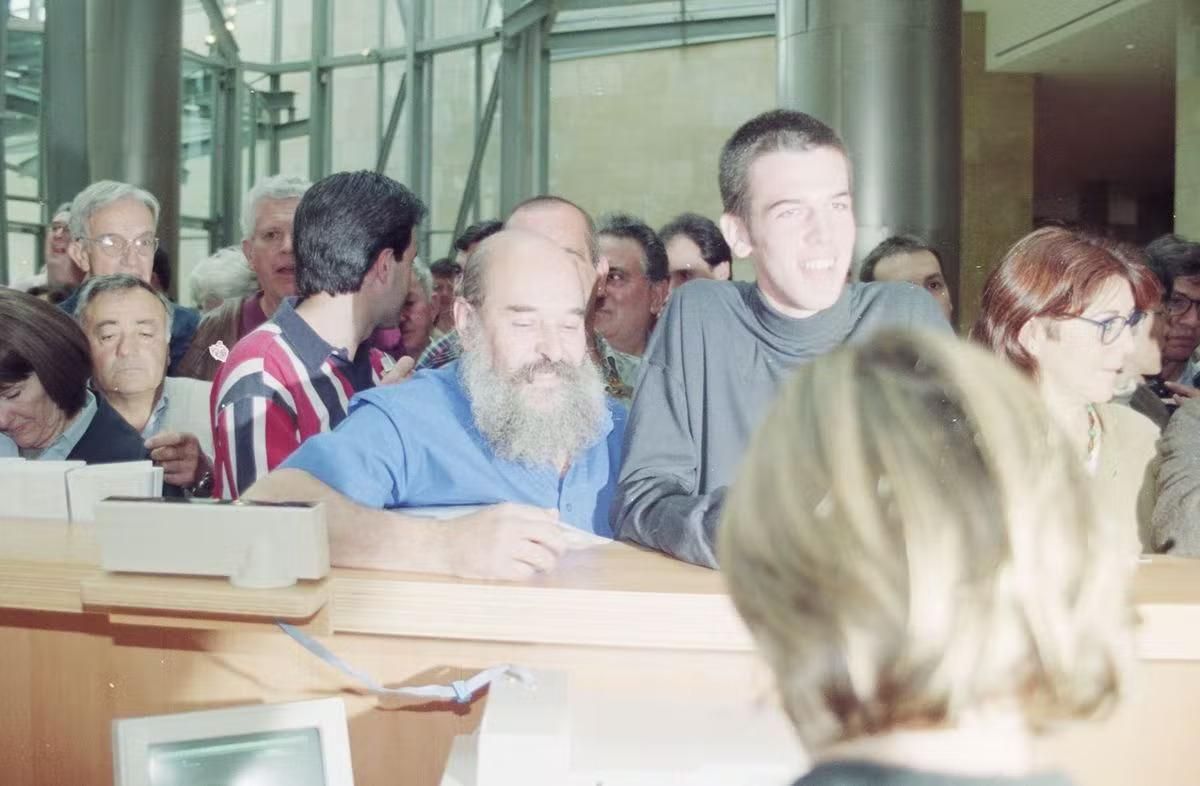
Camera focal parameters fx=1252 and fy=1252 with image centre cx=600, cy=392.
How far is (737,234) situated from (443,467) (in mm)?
712

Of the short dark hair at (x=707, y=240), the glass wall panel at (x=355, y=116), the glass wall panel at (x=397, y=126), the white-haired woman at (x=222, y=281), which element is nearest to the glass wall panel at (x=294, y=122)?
the glass wall panel at (x=355, y=116)

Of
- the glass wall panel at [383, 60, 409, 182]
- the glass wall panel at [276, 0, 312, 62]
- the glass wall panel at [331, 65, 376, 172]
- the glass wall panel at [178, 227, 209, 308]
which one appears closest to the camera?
the glass wall panel at [383, 60, 409, 182]

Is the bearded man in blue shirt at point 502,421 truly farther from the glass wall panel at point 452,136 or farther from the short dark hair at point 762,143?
the glass wall panel at point 452,136

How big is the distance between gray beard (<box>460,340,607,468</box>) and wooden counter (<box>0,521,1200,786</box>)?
0.56 meters

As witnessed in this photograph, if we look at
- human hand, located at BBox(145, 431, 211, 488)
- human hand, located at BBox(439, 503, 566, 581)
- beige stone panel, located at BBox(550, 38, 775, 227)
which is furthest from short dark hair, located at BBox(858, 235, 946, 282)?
beige stone panel, located at BBox(550, 38, 775, 227)

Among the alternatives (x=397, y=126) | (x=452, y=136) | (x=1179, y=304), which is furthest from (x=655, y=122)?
(x=1179, y=304)

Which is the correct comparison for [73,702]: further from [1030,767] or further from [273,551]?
[1030,767]

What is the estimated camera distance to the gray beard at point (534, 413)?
237cm

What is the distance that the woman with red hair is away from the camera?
8.29 ft

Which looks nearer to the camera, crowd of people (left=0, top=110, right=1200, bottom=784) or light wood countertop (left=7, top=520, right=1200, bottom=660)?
crowd of people (left=0, top=110, right=1200, bottom=784)

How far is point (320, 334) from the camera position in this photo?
128 inches

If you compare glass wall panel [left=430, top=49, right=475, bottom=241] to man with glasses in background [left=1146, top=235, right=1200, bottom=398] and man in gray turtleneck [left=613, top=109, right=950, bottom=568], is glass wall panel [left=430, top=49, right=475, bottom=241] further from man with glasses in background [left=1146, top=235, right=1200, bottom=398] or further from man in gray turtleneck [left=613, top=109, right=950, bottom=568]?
man in gray turtleneck [left=613, top=109, right=950, bottom=568]

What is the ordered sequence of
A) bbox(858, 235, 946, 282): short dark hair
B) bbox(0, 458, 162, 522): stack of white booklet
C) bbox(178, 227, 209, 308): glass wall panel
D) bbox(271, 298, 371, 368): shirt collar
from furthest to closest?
bbox(178, 227, 209, 308): glass wall panel
bbox(858, 235, 946, 282): short dark hair
bbox(271, 298, 371, 368): shirt collar
bbox(0, 458, 162, 522): stack of white booklet

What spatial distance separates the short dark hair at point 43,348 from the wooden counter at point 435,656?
3.79 feet
